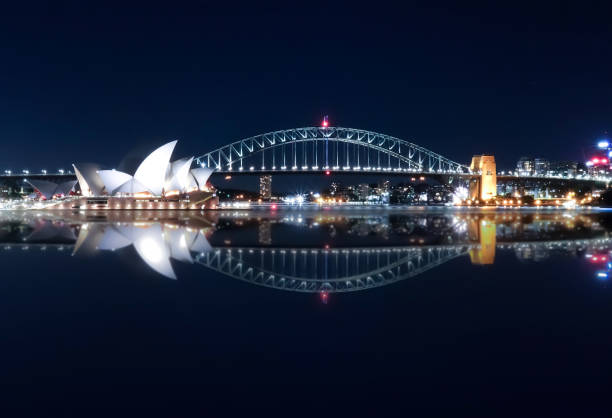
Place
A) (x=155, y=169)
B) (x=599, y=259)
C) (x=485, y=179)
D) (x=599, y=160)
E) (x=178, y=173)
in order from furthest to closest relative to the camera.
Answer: (x=599, y=160) < (x=485, y=179) < (x=178, y=173) < (x=155, y=169) < (x=599, y=259)

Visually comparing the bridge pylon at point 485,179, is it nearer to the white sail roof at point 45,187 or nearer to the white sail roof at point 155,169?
the white sail roof at point 155,169

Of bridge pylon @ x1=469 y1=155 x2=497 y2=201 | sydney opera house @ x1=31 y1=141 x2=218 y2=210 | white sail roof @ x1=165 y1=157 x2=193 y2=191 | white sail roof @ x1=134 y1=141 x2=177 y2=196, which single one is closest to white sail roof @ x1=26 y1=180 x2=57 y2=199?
sydney opera house @ x1=31 y1=141 x2=218 y2=210

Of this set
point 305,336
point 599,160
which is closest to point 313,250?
point 305,336

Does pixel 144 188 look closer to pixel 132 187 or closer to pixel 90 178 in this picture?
pixel 132 187

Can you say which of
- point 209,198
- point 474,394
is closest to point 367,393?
point 474,394

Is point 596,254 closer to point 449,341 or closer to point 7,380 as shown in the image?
point 449,341

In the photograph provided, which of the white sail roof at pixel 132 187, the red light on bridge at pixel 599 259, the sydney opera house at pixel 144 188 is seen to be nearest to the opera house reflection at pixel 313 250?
the red light on bridge at pixel 599 259
